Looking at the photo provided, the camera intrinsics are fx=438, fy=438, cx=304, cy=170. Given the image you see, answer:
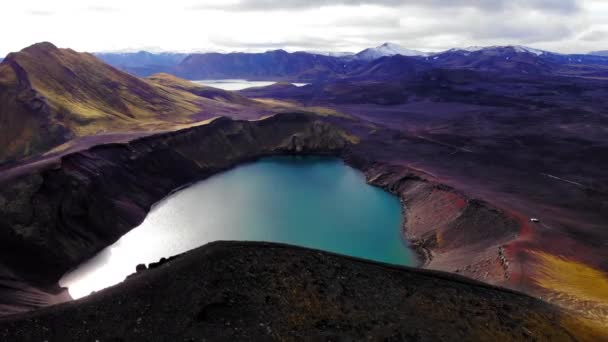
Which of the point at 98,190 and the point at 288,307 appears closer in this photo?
the point at 288,307

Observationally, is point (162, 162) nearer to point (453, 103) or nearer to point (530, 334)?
point (530, 334)

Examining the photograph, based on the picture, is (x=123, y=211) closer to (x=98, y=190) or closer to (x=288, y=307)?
(x=98, y=190)

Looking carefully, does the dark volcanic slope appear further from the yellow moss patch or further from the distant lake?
the distant lake

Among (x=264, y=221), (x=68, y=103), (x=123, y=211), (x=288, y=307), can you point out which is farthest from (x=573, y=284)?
(x=68, y=103)

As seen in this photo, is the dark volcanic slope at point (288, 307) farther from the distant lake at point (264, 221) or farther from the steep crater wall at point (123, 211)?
the distant lake at point (264, 221)

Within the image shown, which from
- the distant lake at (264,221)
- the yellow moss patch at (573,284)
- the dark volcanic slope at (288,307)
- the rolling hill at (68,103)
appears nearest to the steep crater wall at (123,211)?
the distant lake at (264,221)

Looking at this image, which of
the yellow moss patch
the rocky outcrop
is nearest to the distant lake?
the rocky outcrop
